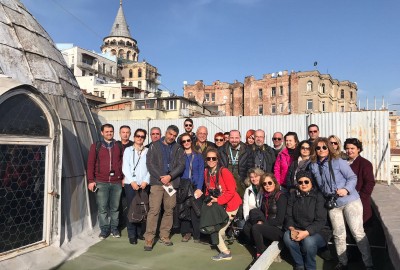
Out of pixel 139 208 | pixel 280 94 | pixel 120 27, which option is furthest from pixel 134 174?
pixel 120 27

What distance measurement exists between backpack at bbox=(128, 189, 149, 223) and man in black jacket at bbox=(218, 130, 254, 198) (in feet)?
5.25

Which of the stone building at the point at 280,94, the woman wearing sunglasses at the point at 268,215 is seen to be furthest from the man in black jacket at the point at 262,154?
the stone building at the point at 280,94

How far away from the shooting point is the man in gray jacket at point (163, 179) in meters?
5.85

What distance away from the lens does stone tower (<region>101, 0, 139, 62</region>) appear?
89.8 meters

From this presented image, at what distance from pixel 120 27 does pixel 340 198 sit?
312 feet

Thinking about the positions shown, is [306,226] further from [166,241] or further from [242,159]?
[166,241]

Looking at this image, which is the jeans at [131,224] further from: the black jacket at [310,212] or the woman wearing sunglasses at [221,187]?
the black jacket at [310,212]

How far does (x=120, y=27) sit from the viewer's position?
302ft

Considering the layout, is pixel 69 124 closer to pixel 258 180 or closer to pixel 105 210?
pixel 105 210

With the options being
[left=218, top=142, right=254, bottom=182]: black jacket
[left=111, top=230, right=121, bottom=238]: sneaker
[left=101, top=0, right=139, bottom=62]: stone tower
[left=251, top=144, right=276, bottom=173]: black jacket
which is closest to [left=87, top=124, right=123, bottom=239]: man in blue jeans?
[left=111, top=230, right=121, bottom=238]: sneaker

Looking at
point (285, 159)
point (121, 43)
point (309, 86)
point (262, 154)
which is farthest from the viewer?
point (121, 43)

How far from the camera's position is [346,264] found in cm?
489

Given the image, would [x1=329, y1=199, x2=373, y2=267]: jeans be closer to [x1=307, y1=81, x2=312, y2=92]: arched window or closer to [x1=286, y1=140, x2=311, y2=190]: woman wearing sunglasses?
[x1=286, y1=140, x2=311, y2=190]: woman wearing sunglasses

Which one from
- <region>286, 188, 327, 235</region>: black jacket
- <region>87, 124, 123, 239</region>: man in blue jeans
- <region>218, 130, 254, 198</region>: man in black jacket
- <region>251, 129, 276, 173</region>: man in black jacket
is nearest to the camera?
<region>286, 188, 327, 235</region>: black jacket
